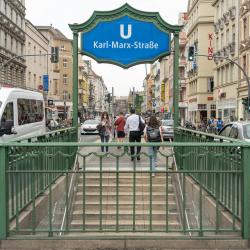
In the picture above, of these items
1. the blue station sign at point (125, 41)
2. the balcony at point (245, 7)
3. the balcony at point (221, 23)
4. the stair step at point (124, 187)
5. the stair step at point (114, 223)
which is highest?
the balcony at point (221, 23)

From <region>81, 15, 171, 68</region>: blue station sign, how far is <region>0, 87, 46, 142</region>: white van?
4342mm

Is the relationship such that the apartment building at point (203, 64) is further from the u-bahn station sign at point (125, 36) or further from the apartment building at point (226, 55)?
the u-bahn station sign at point (125, 36)

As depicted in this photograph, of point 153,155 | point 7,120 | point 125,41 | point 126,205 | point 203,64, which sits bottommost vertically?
point 126,205

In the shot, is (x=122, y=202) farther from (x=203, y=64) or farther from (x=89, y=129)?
(x=203, y=64)

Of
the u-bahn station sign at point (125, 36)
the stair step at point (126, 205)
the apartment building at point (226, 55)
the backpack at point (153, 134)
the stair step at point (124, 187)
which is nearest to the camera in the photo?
the stair step at point (124, 187)

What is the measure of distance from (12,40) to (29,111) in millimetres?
33440

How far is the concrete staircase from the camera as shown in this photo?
590cm

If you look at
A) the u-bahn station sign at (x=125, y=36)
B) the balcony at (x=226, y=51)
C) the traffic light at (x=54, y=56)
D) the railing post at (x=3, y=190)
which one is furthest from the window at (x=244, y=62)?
the railing post at (x=3, y=190)

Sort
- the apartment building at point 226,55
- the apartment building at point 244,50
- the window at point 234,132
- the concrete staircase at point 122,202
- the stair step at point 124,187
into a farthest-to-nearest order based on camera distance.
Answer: the apartment building at point 226,55, the apartment building at point 244,50, the window at point 234,132, the stair step at point 124,187, the concrete staircase at point 122,202

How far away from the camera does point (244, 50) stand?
42.8m

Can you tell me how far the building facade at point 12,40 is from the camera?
4656 centimetres

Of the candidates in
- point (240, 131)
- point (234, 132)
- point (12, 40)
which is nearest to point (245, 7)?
point (12, 40)

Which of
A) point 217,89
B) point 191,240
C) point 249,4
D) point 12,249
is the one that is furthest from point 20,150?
point 217,89

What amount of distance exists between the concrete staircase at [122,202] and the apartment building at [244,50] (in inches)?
1404
